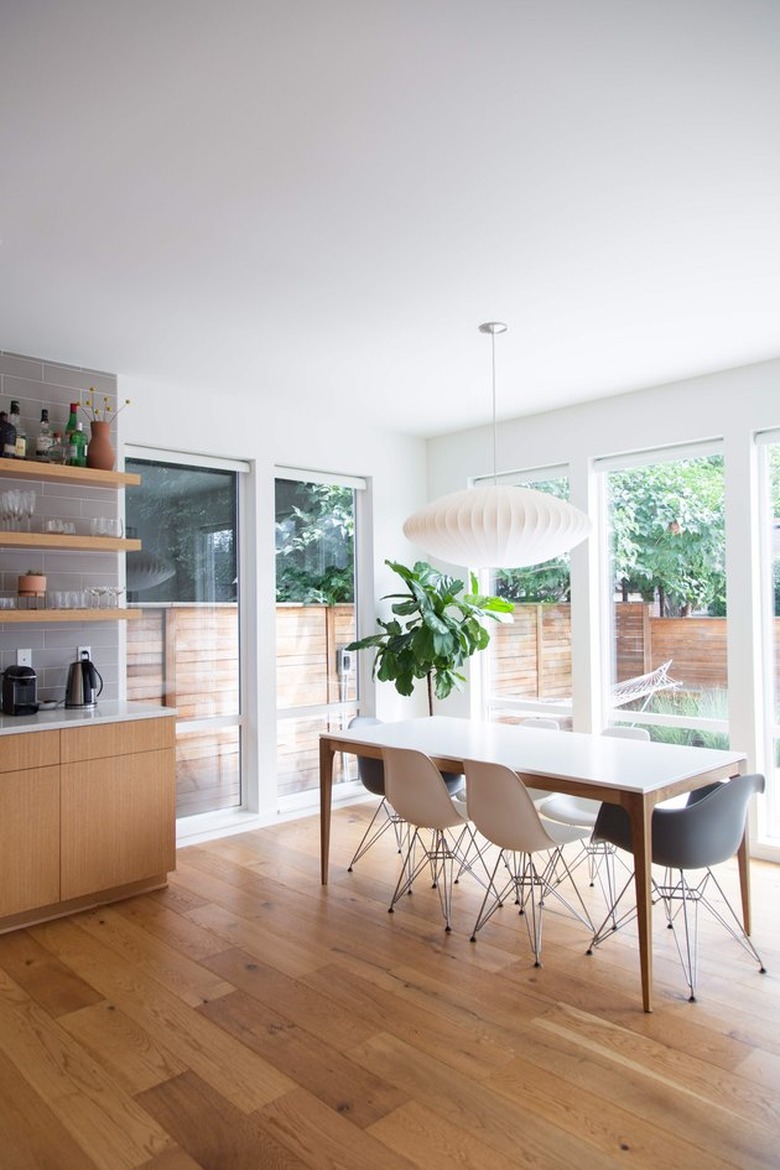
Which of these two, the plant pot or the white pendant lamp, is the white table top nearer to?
the white pendant lamp

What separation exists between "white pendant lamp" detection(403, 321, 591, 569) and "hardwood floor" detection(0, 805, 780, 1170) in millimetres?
1624

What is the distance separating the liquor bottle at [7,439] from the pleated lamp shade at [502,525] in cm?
198

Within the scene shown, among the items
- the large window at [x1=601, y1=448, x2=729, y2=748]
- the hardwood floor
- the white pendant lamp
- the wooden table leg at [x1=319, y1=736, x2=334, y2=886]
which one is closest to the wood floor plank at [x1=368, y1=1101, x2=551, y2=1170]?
the hardwood floor

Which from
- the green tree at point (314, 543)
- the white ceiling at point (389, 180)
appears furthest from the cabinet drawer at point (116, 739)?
the white ceiling at point (389, 180)

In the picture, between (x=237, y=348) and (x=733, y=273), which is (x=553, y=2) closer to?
(x=733, y=273)

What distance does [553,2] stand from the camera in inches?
71.2

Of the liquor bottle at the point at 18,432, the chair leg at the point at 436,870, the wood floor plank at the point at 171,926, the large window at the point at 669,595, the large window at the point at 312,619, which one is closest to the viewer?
the wood floor plank at the point at 171,926

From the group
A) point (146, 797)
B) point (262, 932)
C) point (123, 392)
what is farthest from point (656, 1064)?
point (123, 392)

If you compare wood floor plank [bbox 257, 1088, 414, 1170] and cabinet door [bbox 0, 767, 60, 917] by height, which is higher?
cabinet door [bbox 0, 767, 60, 917]

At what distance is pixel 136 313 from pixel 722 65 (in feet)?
8.55

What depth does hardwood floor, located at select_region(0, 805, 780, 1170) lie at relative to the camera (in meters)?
2.10

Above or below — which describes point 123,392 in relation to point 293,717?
above

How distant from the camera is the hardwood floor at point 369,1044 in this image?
82.5 inches

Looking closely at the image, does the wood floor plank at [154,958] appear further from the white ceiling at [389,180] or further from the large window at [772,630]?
the large window at [772,630]
